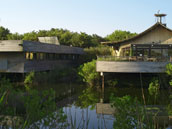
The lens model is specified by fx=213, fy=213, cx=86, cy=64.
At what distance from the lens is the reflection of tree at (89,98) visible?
538 inches

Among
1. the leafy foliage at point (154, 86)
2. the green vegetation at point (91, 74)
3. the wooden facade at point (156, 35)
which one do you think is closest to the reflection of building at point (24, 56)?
the green vegetation at point (91, 74)

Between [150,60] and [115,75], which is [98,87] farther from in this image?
[150,60]

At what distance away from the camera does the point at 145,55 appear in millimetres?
20125

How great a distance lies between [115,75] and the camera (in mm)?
21734

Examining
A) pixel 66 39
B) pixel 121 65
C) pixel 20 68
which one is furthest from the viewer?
pixel 66 39

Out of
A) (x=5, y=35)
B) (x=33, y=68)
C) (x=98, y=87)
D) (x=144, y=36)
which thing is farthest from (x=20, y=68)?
(x=5, y=35)

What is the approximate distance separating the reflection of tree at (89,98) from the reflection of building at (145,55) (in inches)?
83.4

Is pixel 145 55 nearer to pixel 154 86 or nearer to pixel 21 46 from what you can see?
pixel 154 86

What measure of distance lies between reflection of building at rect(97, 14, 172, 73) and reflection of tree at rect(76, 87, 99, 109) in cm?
212

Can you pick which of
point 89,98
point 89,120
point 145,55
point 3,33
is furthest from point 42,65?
point 3,33

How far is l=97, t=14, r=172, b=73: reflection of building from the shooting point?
17250 mm

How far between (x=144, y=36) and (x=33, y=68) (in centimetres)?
1226

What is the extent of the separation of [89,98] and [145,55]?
785cm

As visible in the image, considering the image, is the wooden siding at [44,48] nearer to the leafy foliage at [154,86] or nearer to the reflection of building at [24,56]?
the reflection of building at [24,56]
